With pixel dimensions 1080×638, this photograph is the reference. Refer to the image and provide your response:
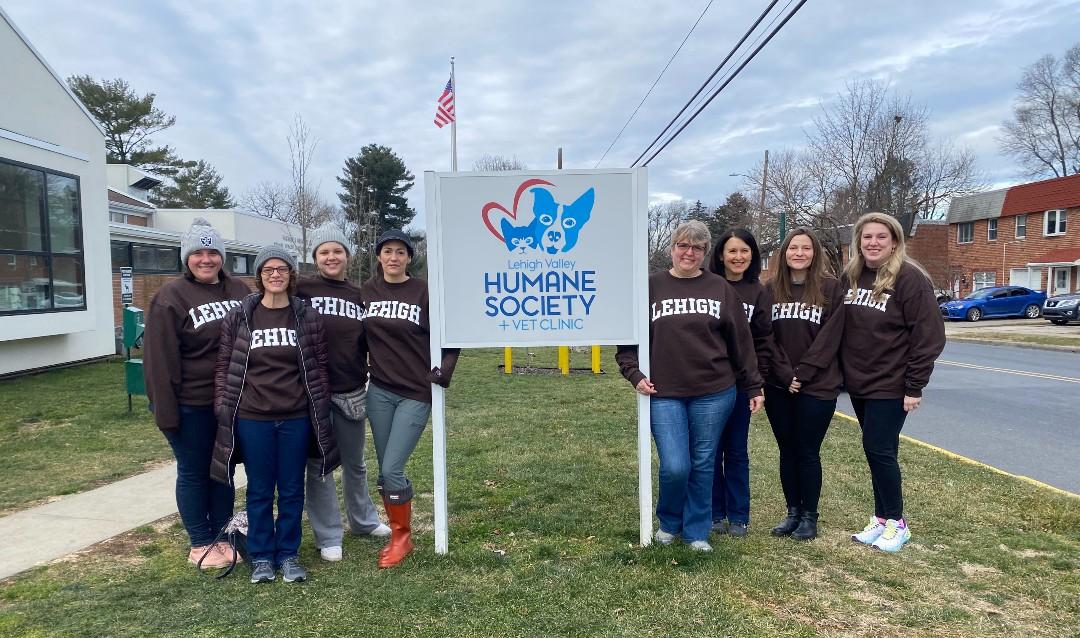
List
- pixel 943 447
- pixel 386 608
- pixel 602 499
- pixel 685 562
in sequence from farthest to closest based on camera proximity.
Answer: pixel 943 447 → pixel 602 499 → pixel 685 562 → pixel 386 608

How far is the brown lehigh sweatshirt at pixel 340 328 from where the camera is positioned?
12.3 ft

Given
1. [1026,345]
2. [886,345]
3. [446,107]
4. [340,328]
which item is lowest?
[1026,345]

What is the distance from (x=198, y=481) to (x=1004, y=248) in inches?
1570

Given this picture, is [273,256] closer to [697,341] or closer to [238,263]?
[697,341]

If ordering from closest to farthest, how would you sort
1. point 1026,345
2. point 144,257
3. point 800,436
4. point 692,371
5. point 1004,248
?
point 692,371 < point 800,436 < point 1026,345 < point 144,257 < point 1004,248

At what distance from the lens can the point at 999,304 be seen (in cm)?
2789

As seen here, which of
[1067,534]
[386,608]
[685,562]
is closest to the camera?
[386,608]

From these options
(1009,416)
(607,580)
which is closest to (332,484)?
(607,580)

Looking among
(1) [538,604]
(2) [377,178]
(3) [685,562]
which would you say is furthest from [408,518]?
(2) [377,178]

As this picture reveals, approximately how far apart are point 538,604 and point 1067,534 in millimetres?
3343

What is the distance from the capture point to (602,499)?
16.0 feet

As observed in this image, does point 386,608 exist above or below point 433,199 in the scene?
below

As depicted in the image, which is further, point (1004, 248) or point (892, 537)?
point (1004, 248)

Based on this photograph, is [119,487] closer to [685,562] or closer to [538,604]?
[538,604]
